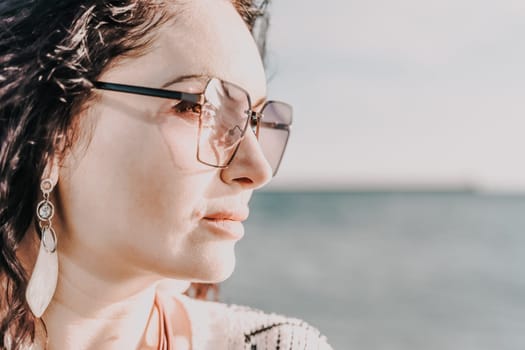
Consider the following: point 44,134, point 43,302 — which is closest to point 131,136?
point 44,134

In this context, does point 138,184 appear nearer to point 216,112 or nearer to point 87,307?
point 216,112

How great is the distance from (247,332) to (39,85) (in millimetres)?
1052

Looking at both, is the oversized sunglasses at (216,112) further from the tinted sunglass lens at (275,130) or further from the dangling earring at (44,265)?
the dangling earring at (44,265)

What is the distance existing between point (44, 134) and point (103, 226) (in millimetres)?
307

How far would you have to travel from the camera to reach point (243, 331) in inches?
90.2

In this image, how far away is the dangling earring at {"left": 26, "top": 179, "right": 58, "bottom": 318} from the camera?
1.89 meters

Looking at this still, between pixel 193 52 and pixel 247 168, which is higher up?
pixel 193 52

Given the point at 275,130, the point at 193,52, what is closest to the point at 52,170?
the point at 193,52

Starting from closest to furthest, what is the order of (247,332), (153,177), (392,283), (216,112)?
(153,177) < (216,112) < (247,332) < (392,283)

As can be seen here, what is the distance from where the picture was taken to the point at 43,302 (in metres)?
1.91

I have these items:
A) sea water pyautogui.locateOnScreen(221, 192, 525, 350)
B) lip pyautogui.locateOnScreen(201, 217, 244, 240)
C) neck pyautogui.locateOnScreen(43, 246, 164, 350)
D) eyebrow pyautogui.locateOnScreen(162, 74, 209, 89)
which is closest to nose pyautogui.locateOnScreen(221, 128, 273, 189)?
lip pyautogui.locateOnScreen(201, 217, 244, 240)

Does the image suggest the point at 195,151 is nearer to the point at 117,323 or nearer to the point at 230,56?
the point at 230,56

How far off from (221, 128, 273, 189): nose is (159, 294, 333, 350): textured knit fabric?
538 millimetres

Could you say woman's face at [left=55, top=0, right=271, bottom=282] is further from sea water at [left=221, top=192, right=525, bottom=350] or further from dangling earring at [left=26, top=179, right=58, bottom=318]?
sea water at [left=221, top=192, right=525, bottom=350]
